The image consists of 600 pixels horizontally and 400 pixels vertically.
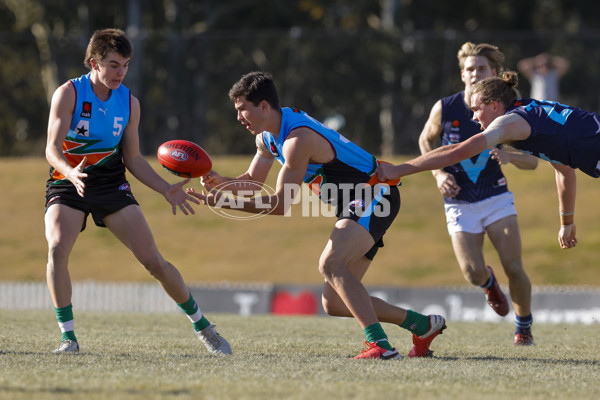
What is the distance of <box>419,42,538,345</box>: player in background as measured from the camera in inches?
278

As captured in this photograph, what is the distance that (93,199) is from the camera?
5.80m

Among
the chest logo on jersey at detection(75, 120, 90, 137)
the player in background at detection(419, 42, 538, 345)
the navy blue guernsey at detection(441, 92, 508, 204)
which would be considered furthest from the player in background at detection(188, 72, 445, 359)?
the navy blue guernsey at detection(441, 92, 508, 204)

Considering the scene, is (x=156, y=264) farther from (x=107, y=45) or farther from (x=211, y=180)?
(x=107, y=45)

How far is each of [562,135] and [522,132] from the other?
253 millimetres

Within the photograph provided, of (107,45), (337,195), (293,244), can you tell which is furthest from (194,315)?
(293,244)

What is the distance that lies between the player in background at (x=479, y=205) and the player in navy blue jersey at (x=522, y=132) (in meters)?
1.52

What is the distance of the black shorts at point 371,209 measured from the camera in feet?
18.3

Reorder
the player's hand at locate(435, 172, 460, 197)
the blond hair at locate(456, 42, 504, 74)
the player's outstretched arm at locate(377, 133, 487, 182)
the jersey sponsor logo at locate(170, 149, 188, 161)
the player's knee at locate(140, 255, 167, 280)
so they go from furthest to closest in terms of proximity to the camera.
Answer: the blond hair at locate(456, 42, 504, 74) < the player's hand at locate(435, 172, 460, 197) < the jersey sponsor logo at locate(170, 149, 188, 161) < the player's knee at locate(140, 255, 167, 280) < the player's outstretched arm at locate(377, 133, 487, 182)

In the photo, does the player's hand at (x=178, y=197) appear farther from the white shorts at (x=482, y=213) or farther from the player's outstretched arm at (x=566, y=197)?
the white shorts at (x=482, y=213)

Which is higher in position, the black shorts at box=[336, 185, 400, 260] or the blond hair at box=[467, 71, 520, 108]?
the blond hair at box=[467, 71, 520, 108]

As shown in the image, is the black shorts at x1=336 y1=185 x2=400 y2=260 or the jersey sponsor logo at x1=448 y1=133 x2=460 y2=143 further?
the jersey sponsor logo at x1=448 y1=133 x2=460 y2=143

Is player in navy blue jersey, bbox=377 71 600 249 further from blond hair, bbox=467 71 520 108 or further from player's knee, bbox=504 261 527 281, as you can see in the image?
player's knee, bbox=504 261 527 281

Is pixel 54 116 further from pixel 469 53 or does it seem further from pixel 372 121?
pixel 372 121

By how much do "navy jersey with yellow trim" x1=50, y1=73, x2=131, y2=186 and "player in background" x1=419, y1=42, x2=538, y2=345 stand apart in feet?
8.24
